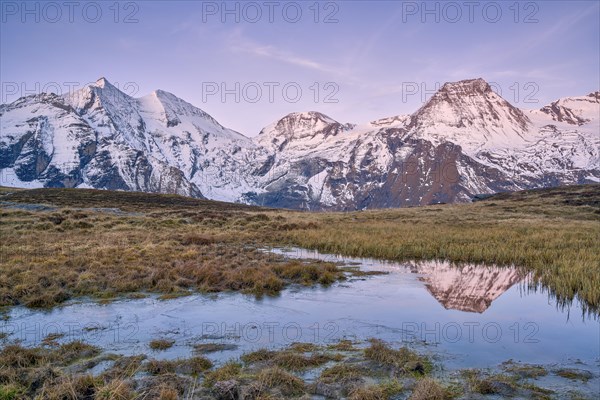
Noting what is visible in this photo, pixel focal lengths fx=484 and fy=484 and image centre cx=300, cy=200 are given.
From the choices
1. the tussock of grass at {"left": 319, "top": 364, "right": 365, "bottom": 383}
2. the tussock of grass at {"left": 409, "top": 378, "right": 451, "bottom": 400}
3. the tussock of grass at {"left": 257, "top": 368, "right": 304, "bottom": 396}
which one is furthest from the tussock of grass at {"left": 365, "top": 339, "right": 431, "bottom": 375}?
the tussock of grass at {"left": 257, "top": 368, "right": 304, "bottom": 396}

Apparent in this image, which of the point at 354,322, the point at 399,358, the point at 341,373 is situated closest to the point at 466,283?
the point at 354,322

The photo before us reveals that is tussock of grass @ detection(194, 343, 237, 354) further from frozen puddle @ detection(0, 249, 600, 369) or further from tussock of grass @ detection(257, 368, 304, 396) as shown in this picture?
tussock of grass @ detection(257, 368, 304, 396)

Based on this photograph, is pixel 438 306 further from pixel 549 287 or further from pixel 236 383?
pixel 236 383

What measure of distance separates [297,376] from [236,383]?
1496 mm

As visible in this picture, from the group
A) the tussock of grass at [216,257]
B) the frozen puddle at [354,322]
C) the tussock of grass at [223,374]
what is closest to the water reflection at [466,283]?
the frozen puddle at [354,322]

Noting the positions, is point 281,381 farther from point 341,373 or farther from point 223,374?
point 341,373

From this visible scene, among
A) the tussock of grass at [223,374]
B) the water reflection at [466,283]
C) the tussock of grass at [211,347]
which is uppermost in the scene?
the water reflection at [466,283]

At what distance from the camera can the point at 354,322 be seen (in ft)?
51.0

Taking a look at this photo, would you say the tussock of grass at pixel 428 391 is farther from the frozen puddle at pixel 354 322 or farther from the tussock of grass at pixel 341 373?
the frozen puddle at pixel 354 322

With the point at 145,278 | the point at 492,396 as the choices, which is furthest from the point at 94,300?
the point at 492,396

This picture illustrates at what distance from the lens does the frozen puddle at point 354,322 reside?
41.7 feet

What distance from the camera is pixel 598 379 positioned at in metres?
10.4

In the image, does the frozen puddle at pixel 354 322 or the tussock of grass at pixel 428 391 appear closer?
the tussock of grass at pixel 428 391

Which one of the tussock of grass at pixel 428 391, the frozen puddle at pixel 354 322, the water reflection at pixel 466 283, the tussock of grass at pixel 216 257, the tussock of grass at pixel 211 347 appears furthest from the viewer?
the tussock of grass at pixel 216 257
